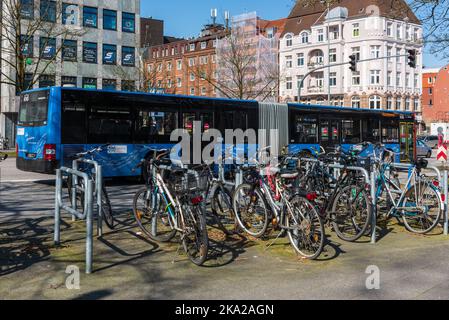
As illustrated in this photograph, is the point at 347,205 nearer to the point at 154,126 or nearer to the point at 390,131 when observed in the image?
the point at 154,126

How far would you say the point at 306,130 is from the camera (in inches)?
832

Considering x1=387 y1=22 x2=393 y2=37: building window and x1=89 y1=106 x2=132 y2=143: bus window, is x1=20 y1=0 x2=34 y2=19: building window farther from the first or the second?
x1=387 y1=22 x2=393 y2=37: building window

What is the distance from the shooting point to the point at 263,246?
7.09 m

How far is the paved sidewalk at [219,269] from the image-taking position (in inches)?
198

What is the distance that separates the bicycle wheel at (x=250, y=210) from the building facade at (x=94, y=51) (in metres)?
37.4

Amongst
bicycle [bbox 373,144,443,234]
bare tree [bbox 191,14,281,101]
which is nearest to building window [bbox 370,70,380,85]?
bare tree [bbox 191,14,281,101]

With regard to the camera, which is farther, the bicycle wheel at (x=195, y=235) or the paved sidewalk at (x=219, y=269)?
the bicycle wheel at (x=195, y=235)

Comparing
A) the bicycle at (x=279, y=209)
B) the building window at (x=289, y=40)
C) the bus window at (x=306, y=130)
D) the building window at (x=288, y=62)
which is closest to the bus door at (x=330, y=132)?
the bus window at (x=306, y=130)

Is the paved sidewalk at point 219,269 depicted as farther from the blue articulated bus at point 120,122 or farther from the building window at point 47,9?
the building window at point 47,9

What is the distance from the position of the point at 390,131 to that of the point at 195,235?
20.6 meters

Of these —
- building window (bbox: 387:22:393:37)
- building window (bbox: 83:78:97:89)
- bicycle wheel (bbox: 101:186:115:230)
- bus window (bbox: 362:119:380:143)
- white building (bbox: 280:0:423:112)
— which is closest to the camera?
bicycle wheel (bbox: 101:186:115:230)

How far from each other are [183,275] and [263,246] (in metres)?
1.77

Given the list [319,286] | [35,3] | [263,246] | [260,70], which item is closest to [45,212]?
[263,246]

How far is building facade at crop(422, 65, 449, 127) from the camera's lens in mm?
91950
